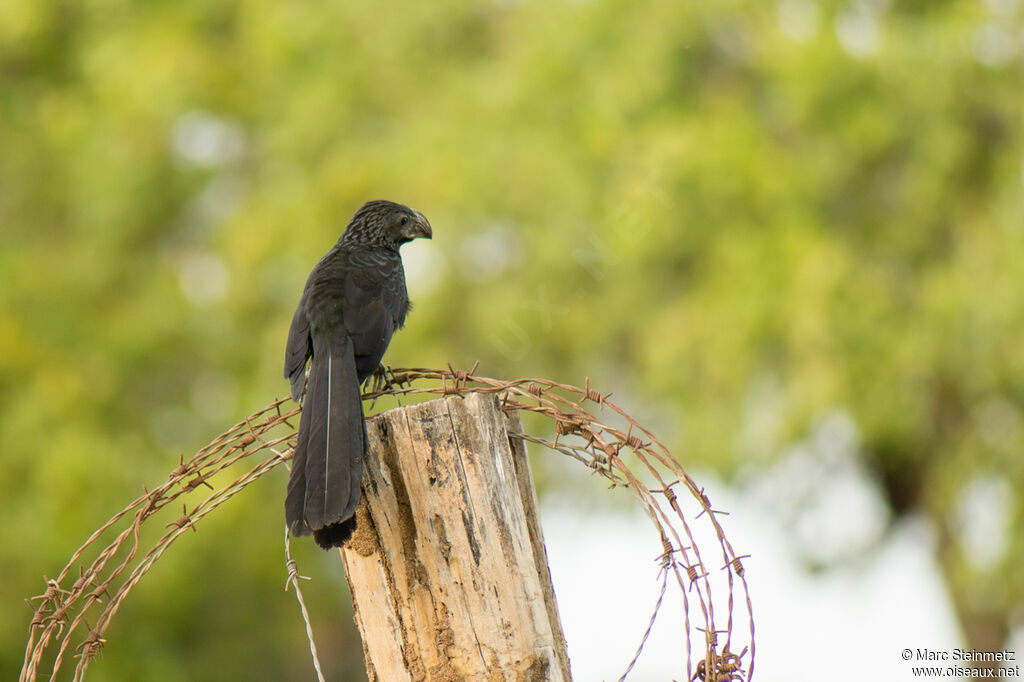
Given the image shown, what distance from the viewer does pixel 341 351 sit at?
110 inches

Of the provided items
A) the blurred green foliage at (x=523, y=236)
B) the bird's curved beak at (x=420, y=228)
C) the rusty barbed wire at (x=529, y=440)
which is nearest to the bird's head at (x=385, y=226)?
the bird's curved beak at (x=420, y=228)

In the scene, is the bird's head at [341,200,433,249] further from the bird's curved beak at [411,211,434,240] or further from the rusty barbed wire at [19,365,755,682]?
the rusty barbed wire at [19,365,755,682]

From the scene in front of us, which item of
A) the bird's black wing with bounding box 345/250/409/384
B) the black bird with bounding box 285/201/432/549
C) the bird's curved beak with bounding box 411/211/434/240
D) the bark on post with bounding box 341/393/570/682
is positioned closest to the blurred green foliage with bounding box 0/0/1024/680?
the bird's curved beak with bounding box 411/211/434/240

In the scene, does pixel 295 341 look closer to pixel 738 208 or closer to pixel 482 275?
pixel 738 208

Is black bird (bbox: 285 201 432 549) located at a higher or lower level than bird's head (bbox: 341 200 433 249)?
lower

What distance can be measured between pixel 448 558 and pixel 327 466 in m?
0.36

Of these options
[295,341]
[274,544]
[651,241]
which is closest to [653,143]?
[651,241]

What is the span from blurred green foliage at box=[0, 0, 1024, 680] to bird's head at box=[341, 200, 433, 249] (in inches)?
184

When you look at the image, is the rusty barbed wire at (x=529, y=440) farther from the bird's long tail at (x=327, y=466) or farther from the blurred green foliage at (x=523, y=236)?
the blurred green foliage at (x=523, y=236)

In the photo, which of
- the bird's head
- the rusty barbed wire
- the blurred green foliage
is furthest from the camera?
the blurred green foliage

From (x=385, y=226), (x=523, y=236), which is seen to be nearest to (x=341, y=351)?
(x=385, y=226)

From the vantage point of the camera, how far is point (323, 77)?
10508 millimetres

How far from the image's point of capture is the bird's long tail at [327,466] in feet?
7.33

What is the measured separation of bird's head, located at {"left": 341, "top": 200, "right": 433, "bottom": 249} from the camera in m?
3.58
